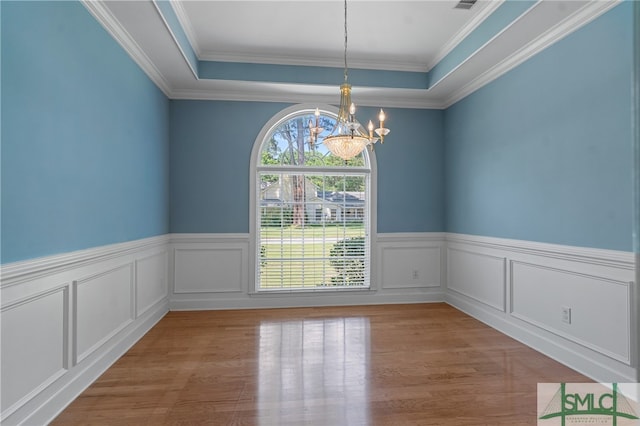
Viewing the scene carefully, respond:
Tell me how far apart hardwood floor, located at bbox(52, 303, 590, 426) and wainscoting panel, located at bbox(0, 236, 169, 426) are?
6.3 inches

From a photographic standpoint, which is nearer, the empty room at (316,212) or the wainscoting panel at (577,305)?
the empty room at (316,212)

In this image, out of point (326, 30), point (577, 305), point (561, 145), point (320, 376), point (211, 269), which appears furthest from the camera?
point (211, 269)

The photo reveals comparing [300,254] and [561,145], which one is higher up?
[561,145]

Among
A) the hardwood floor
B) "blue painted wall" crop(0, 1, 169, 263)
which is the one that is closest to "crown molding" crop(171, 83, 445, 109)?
"blue painted wall" crop(0, 1, 169, 263)

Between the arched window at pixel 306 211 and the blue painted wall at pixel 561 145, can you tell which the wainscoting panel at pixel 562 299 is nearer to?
the blue painted wall at pixel 561 145

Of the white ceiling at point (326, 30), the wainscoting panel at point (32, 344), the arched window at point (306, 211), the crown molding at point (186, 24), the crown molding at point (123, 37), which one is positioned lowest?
the wainscoting panel at point (32, 344)

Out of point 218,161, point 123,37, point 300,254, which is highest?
point 123,37

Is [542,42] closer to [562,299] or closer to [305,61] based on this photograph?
[562,299]

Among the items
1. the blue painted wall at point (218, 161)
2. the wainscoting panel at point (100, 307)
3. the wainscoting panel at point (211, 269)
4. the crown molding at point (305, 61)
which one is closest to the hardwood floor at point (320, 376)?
the wainscoting panel at point (100, 307)

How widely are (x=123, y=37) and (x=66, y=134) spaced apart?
1.17 m

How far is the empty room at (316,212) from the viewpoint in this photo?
80.7 inches

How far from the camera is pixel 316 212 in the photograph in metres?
4.54

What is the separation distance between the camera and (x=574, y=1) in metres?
2.45

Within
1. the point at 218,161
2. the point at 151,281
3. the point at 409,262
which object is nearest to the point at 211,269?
the point at 151,281
